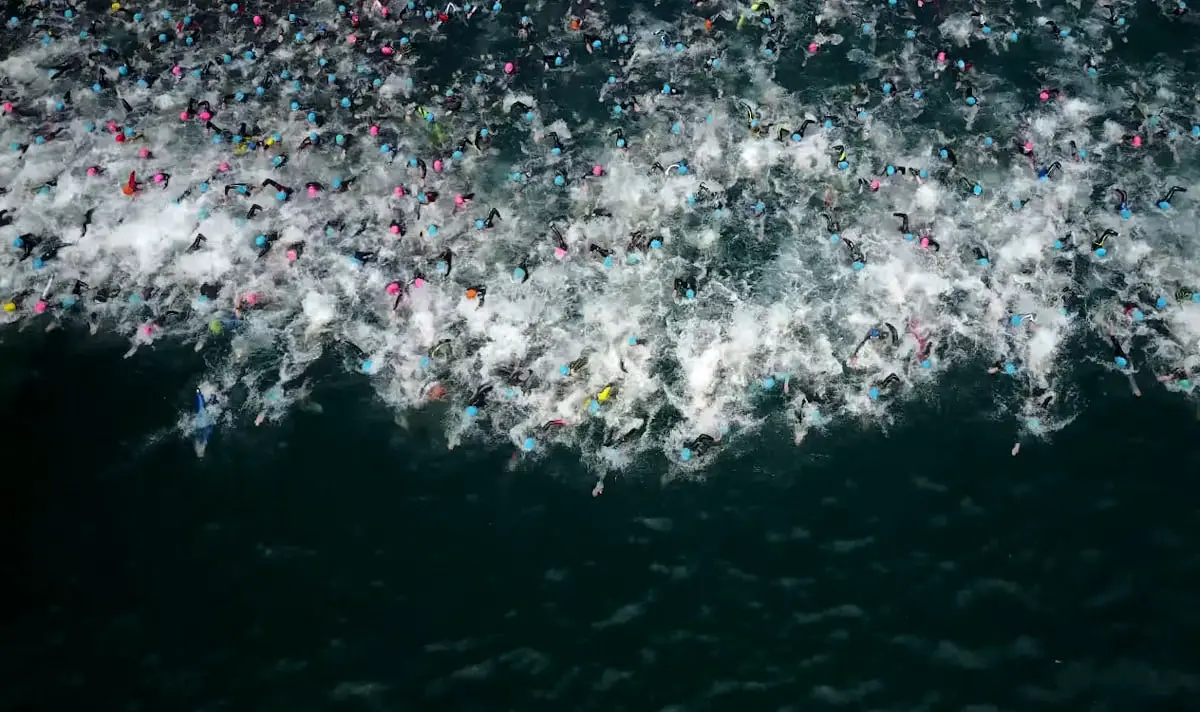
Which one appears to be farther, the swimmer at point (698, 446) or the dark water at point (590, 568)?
the swimmer at point (698, 446)

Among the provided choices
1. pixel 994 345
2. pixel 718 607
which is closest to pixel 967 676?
pixel 718 607

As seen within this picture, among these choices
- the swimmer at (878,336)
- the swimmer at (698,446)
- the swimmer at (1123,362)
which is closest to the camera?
the swimmer at (698,446)

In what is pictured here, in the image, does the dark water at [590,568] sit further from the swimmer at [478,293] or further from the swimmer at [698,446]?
the swimmer at [478,293]

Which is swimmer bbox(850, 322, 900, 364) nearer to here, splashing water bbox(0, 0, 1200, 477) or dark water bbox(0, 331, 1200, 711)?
splashing water bbox(0, 0, 1200, 477)

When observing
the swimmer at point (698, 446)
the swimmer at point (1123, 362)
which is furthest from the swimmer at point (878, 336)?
the swimmer at point (1123, 362)

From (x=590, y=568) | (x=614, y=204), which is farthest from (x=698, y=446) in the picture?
(x=614, y=204)

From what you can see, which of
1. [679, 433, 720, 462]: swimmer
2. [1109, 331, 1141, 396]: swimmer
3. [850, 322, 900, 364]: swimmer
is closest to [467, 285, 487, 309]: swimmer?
[679, 433, 720, 462]: swimmer

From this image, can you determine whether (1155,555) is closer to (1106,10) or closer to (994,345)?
(994,345)
